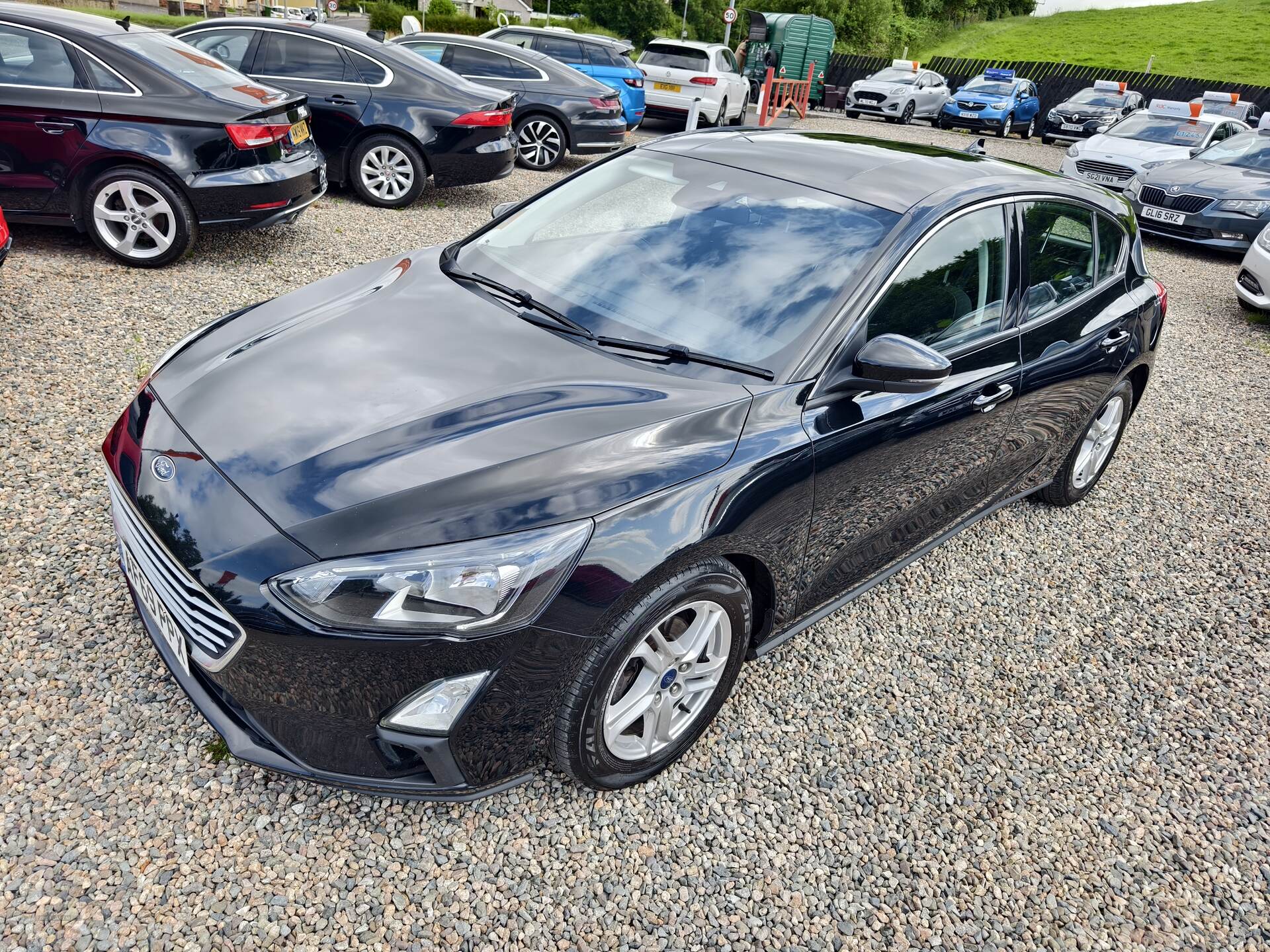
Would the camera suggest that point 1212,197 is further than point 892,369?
Yes

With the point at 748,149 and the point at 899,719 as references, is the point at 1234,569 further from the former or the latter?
the point at 748,149

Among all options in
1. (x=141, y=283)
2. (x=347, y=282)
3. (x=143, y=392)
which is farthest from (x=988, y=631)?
(x=141, y=283)

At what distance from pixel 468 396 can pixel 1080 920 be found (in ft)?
7.42

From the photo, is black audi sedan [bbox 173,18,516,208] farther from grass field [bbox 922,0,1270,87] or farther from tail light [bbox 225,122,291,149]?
grass field [bbox 922,0,1270,87]

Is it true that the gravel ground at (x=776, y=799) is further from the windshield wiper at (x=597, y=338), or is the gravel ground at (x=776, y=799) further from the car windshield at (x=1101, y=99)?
the car windshield at (x=1101, y=99)

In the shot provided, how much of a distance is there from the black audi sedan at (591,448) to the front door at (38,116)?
3.69 m

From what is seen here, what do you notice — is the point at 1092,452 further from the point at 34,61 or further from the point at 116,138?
the point at 34,61

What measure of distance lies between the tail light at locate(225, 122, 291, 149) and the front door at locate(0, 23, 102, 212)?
2.70ft

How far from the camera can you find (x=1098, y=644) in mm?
3578

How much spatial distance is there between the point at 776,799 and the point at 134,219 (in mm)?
5768

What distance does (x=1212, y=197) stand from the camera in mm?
10633

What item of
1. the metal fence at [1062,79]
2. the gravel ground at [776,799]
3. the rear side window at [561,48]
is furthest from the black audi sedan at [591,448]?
the metal fence at [1062,79]

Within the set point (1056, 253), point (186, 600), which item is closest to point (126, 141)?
point (186, 600)

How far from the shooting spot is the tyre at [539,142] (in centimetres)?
1071
